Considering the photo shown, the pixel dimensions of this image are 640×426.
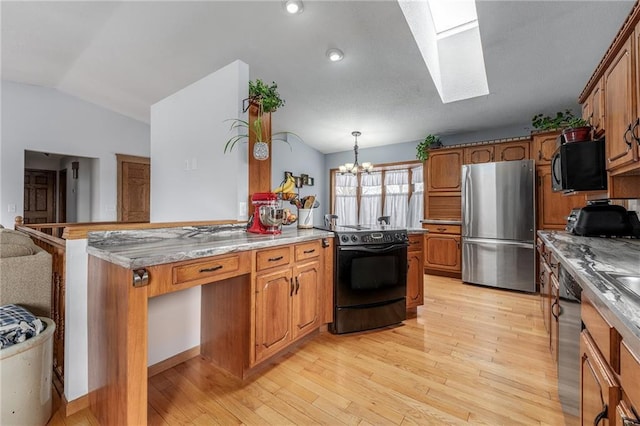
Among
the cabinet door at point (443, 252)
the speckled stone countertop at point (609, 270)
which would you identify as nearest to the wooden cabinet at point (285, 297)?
the speckled stone countertop at point (609, 270)

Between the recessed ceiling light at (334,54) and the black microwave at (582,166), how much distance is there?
7.16 ft

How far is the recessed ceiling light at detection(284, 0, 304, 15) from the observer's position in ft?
7.30

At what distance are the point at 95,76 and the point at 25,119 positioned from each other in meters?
1.49

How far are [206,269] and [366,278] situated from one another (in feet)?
4.60

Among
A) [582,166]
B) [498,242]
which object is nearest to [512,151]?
[498,242]

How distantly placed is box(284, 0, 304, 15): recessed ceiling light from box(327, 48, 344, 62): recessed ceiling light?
62cm

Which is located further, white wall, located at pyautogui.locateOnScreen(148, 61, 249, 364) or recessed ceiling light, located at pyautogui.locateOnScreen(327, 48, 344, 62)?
recessed ceiling light, located at pyautogui.locateOnScreen(327, 48, 344, 62)

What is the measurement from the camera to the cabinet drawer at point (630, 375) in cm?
59

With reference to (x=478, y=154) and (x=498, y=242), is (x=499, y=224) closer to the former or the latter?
(x=498, y=242)

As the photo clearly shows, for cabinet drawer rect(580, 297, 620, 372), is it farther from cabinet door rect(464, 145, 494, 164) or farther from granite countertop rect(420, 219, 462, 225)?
cabinet door rect(464, 145, 494, 164)

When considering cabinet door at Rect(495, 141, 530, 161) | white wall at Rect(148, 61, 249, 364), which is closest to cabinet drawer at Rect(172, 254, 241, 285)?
white wall at Rect(148, 61, 249, 364)

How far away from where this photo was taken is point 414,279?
285cm

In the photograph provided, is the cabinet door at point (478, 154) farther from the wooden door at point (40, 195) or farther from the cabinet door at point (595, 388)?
the wooden door at point (40, 195)

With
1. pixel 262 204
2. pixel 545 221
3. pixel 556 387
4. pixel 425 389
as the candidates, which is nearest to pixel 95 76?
pixel 262 204
